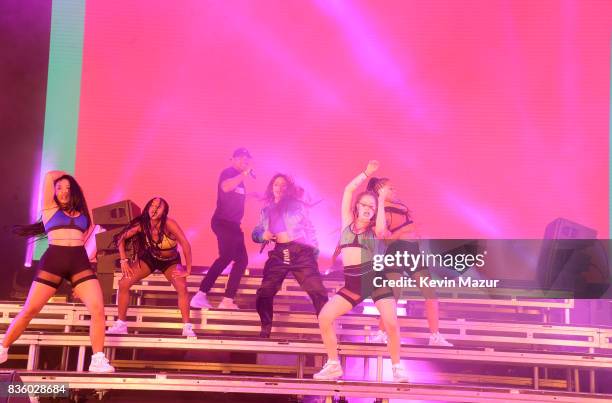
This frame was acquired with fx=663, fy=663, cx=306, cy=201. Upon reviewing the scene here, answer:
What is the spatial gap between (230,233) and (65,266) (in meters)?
2.02

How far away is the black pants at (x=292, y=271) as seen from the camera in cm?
548

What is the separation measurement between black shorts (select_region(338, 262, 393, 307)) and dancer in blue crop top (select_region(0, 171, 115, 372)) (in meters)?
1.80

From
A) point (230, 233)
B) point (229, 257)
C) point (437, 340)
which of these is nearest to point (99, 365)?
point (229, 257)

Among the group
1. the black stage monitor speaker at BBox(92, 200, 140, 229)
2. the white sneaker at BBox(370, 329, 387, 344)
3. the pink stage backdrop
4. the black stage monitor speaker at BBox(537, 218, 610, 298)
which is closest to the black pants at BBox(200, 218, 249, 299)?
the black stage monitor speaker at BBox(92, 200, 140, 229)

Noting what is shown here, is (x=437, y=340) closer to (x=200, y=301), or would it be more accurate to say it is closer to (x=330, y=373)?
(x=330, y=373)

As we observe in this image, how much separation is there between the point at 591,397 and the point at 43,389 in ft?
12.5

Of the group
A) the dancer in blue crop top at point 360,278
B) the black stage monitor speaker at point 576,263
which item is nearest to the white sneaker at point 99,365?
the dancer in blue crop top at point 360,278

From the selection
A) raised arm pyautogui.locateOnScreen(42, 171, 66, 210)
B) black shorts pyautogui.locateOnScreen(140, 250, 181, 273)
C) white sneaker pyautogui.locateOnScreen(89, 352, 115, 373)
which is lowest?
white sneaker pyautogui.locateOnScreen(89, 352, 115, 373)

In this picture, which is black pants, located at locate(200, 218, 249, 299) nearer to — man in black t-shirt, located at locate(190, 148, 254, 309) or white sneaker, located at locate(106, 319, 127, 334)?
man in black t-shirt, located at locate(190, 148, 254, 309)

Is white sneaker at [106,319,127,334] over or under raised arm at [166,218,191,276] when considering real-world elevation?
under

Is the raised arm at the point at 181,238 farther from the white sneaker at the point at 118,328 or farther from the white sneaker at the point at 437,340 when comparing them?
the white sneaker at the point at 437,340

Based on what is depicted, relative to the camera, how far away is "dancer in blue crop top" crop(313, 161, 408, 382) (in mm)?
4832

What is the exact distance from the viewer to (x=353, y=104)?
791cm

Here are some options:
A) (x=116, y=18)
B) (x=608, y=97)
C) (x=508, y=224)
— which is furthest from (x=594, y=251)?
(x=116, y=18)
